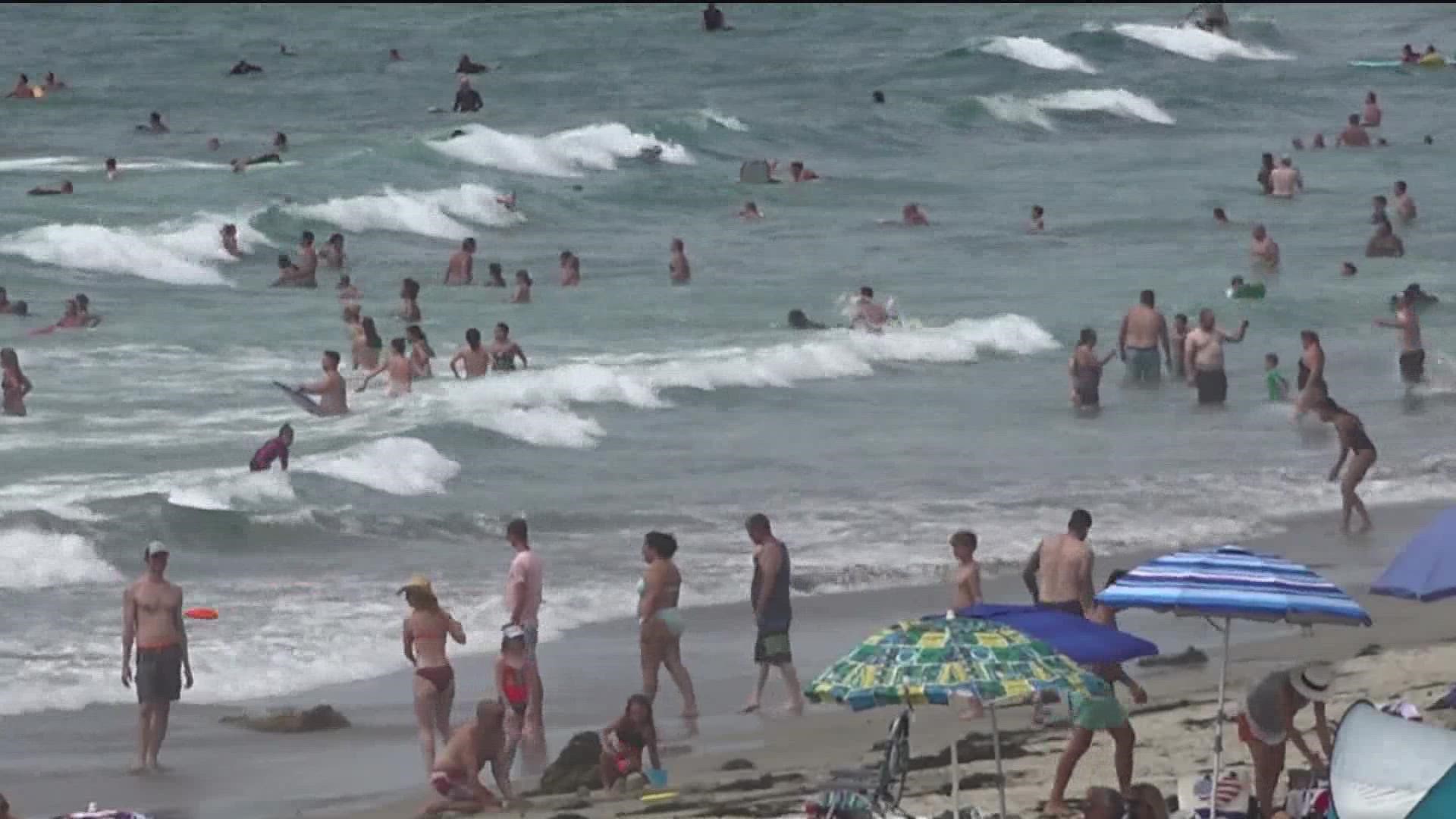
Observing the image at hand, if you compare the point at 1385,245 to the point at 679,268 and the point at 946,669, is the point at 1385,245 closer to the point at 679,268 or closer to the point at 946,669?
the point at 679,268

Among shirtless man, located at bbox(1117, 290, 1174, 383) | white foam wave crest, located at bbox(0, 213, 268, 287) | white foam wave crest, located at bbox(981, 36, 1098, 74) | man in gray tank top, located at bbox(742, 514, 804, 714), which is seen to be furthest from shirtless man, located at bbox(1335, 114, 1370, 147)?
man in gray tank top, located at bbox(742, 514, 804, 714)

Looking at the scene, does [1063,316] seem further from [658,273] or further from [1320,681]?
[1320,681]

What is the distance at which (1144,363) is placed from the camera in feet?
85.8

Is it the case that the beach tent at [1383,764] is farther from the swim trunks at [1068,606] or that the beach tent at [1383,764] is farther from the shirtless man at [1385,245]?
the shirtless man at [1385,245]

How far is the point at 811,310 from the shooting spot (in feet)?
101

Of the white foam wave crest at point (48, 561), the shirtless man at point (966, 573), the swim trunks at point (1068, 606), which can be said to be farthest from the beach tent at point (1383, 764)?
the white foam wave crest at point (48, 561)

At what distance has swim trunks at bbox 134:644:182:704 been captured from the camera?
1329 cm

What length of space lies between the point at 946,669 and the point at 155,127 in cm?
4007

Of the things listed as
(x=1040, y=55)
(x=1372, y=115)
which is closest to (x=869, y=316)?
(x=1372, y=115)

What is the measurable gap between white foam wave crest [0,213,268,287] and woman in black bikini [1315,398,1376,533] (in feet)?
51.9

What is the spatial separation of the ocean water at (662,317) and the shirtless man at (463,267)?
0.52 meters

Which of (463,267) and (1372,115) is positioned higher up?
(1372,115)

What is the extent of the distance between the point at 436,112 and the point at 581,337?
23.3m

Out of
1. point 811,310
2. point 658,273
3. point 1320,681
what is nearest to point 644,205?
point 658,273
